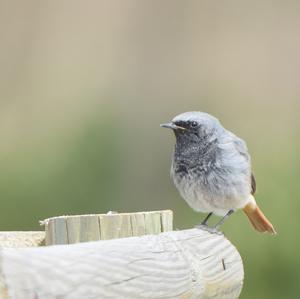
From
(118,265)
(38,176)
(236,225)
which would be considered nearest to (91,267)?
(118,265)

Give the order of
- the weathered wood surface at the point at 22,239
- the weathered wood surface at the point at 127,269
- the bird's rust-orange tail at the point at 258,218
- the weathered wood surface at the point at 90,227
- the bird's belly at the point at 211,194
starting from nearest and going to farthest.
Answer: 1. the weathered wood surface at the point at 127,269
2. the weathered wood surface at the point at 90,227
3. the weathered wood surface at the point at 22,239
4. the bird's belly at the point at 211,194
5. the bird's rust-orange tail at the point at 258,218

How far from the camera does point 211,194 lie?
406 cm

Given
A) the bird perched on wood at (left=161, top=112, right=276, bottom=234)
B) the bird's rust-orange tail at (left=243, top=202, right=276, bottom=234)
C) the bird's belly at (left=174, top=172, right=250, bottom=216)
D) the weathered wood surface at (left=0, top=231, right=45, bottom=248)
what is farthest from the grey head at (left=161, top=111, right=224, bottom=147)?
the weathered wood surface at (left=0, top=231, right=45, bottom=248)

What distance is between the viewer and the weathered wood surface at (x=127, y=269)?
1688 mm

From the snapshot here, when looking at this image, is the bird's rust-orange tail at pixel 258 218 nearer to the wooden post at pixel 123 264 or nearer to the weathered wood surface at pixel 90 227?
the wooden post at pixel 123 264

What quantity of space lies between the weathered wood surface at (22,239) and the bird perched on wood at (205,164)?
1211 millimetres

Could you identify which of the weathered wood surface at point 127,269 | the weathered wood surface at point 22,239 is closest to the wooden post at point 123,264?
the weathered wood surface at point 127,269

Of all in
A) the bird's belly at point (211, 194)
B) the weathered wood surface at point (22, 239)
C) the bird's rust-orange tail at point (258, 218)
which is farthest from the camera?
the bird's rust-orange tail at point (258, 218)

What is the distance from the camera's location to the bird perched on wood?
404 cm

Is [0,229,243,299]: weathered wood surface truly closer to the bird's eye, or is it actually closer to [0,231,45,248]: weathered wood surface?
[0,231,45,248]: weathered wood surface

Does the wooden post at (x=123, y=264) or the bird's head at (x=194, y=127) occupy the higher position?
the bird's head at (x=194, y=127)

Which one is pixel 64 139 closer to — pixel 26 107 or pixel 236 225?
pixel 26 107

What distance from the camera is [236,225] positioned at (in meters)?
5.85

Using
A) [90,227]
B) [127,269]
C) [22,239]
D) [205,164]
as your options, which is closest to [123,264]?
[127,269]
